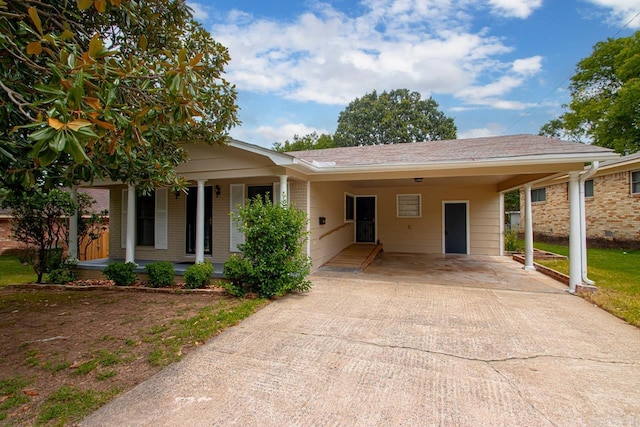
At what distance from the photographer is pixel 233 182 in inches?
350

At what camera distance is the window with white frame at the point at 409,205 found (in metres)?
12.3

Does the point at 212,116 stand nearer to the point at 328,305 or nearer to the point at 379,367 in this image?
the point at 328,305

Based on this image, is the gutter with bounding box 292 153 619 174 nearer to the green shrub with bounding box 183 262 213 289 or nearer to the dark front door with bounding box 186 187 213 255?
the green shrub with bounding box 183 262 213 289

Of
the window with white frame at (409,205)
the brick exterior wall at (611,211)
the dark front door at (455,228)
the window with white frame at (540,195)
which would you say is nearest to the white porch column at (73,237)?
the window with white frame at (409,205)

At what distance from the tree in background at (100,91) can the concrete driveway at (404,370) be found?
7.10ft

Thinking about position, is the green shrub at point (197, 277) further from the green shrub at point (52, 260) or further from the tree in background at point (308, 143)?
the tree in background at point (308, 143)

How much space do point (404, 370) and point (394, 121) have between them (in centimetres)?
2980

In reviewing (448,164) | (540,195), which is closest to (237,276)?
(448,164)

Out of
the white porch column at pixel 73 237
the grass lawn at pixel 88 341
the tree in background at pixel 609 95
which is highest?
the tree in background at pixel 609 95

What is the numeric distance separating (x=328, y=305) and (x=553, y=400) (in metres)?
3.29

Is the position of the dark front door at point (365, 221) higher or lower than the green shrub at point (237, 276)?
higher

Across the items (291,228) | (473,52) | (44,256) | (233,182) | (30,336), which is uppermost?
(473,52)

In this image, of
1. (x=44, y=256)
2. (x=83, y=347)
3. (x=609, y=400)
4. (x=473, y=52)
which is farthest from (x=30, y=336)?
(x=473, y=52)

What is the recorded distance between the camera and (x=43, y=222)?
309 inches
